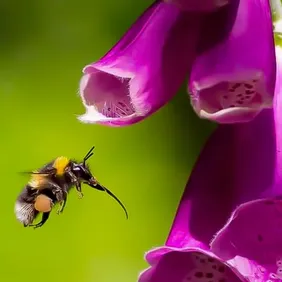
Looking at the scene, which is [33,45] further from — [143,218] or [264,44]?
[264,44]

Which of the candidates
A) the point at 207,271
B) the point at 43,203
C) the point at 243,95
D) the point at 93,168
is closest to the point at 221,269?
the point at 207,271

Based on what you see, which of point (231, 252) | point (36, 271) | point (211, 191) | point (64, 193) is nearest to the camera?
point (231, 252)

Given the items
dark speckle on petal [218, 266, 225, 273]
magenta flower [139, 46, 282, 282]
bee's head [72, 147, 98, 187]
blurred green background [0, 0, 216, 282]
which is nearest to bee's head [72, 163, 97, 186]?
bee's head [72, 147, 98, 187]

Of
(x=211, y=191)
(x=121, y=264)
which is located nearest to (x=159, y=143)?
(x=121, y=264)

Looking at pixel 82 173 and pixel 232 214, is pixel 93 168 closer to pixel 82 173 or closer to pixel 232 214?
pixel 82 173

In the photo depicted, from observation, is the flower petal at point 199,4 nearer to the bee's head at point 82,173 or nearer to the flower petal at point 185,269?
the flower petal at point 185,269

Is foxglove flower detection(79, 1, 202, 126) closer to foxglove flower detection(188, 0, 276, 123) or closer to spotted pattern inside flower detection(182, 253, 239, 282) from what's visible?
foxglove flower detection(188, 0, 276, 123)
